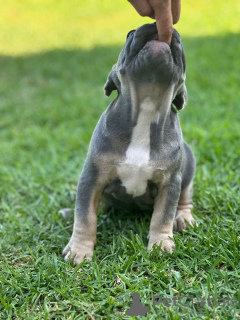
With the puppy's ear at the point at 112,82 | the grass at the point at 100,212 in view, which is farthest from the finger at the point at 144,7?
the grass at the point at 100,212

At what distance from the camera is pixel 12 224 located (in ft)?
11.5

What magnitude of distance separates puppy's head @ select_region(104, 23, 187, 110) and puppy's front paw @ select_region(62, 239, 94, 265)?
3.49 ft

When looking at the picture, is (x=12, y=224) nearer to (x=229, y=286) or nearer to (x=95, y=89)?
(x=229, y=286)

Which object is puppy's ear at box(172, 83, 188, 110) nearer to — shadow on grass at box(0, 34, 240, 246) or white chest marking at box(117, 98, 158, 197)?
white chest marking at box(117, 98, 158, 197)

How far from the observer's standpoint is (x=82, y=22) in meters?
15.0

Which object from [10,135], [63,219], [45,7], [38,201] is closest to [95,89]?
[10,135]

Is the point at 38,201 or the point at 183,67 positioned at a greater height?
the point at 183,67

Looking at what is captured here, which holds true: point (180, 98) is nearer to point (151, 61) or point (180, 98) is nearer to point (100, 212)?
point (151, 61)

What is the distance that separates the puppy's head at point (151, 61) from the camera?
252cm

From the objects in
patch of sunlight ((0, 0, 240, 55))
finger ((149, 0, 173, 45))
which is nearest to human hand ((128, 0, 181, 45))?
finger ((149, 0, 173, 45))

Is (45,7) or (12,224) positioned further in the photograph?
(45,7)

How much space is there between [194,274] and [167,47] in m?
1.36

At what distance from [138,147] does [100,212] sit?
2.89 feet

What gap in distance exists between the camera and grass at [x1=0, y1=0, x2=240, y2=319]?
2.47 meters
